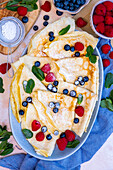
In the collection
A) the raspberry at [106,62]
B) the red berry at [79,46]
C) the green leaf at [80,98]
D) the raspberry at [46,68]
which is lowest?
the green leaf at [80,98]

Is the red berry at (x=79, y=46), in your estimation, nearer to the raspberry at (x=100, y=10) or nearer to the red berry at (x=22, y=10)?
the raspberry at (x=100, y=10)

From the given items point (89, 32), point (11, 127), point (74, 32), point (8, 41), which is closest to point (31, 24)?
point (8, 41)

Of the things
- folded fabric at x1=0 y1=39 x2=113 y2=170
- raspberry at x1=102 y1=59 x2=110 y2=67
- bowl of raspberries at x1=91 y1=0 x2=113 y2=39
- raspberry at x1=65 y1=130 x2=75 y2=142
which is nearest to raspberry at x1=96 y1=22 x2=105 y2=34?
bowl of raspberries at x1=91 y1=0 x2=113 y2=39

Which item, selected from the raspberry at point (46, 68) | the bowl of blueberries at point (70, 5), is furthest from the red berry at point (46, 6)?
the raspberry at point (46, 68)

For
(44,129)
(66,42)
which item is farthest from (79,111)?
(66,42)

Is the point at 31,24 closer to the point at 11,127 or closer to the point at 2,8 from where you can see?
the point at 2,8

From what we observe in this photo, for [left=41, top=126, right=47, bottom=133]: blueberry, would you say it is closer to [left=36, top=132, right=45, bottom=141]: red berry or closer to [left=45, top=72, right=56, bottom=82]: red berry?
[left=36, top=132, right=45, bottom=141]: red berry
